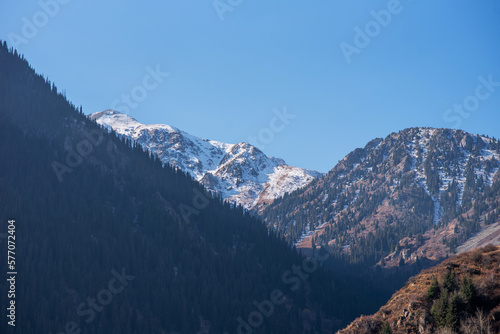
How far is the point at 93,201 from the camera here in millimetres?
195000

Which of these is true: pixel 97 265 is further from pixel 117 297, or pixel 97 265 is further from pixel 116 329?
pixel 116 329

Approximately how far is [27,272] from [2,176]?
155ft

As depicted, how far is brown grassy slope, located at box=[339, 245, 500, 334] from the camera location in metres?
61.2

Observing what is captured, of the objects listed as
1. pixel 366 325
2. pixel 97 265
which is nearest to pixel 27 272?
pixel 97 265

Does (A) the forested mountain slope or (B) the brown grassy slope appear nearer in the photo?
(B) the brown grassy slope

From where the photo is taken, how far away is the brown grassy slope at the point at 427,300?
61219 mm

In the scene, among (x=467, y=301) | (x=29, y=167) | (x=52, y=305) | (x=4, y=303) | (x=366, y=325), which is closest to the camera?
(x=467, y=301)

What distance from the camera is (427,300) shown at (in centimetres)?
6444

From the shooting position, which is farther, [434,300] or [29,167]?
[29,167]

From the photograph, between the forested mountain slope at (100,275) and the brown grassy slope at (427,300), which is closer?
the brown grassy slope at (427,300)

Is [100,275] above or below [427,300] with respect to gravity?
above

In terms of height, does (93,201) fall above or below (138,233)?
above

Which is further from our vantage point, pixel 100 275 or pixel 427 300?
pixel 100 275

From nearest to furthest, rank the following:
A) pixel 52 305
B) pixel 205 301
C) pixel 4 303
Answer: pixel 4 303 → pixel 52 305 → pixel 205 301
